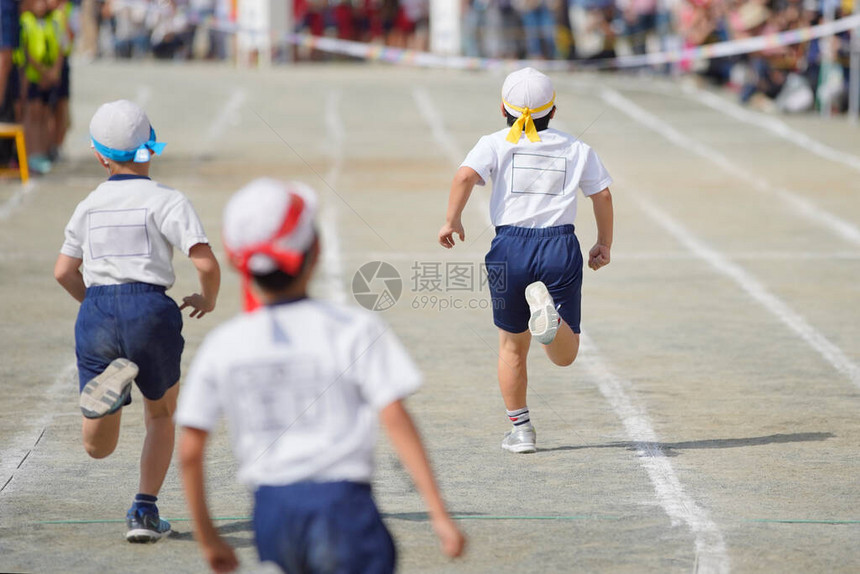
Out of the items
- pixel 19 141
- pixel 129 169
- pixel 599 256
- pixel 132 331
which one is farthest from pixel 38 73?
pixel 132 331

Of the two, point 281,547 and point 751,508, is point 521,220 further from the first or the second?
point 281,547

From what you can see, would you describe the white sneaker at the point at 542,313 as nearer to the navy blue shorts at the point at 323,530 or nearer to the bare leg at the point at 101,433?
the bare leg at the point at 101,433

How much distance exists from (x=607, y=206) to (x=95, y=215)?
270 cm

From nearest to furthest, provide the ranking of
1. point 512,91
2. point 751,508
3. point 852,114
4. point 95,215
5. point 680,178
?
point 95,215
point 751,508
point 512,91
point 680,178
point 852,114

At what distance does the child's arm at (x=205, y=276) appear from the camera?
570 cm

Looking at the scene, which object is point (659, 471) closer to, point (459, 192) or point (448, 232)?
point (448, 232)

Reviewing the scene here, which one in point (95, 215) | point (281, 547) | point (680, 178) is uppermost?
point (95, 215)

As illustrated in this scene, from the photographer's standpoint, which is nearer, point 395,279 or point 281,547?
point 281,547

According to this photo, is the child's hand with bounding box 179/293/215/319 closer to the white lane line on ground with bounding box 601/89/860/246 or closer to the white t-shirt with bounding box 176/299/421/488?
the white t-shirt with bounding box 176/299/421/488

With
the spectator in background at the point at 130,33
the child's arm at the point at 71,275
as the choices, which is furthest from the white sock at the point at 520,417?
the spectator in background at the point at 130,33

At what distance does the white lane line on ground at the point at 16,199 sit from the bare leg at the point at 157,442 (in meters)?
10.4

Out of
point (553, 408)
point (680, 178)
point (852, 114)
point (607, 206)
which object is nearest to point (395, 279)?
point (553, 408)

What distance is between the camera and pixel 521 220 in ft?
23.4

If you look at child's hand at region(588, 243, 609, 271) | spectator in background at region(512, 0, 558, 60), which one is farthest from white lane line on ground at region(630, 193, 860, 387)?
spectator in background at region(512, 0, 558, 60)
